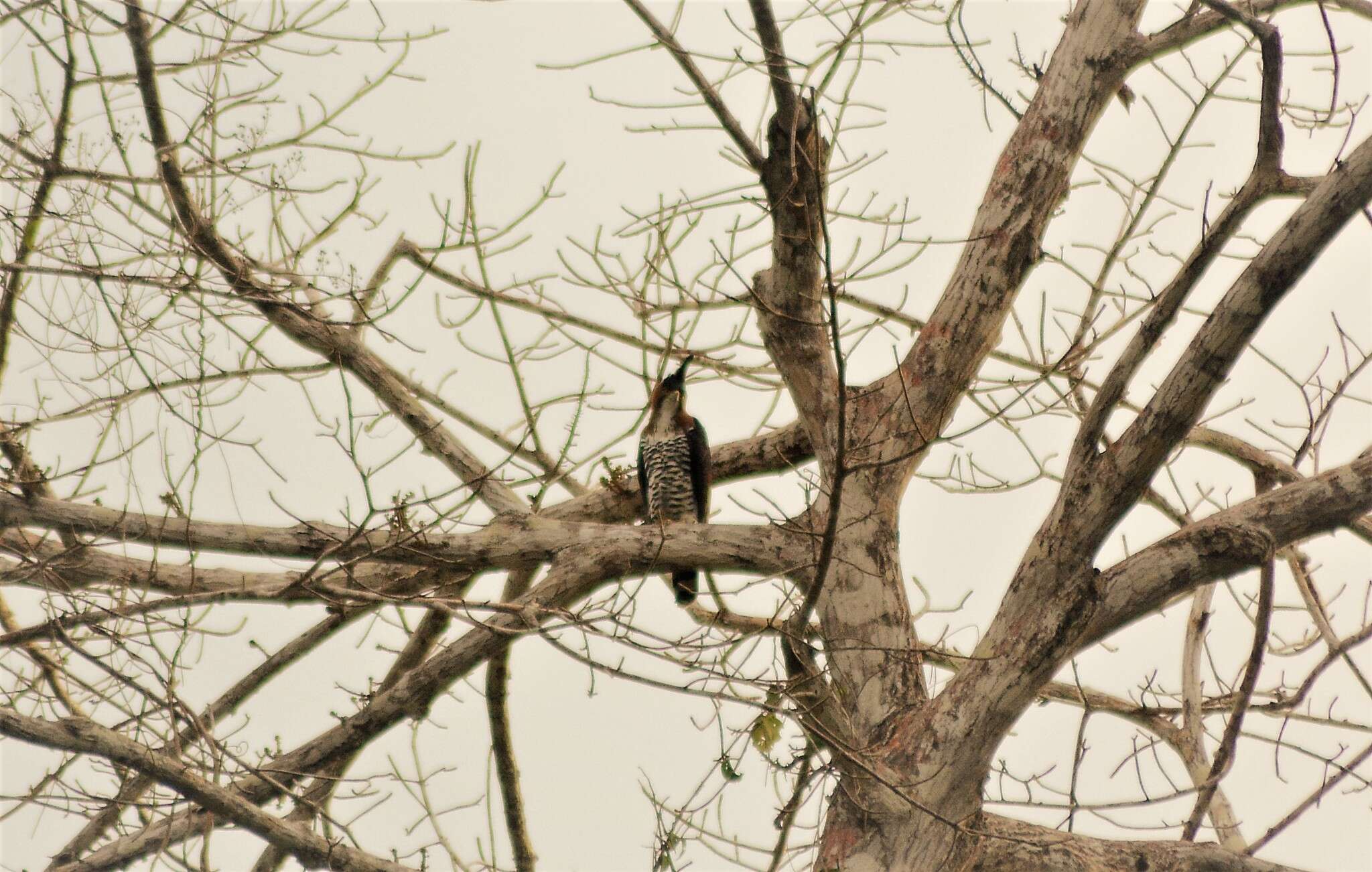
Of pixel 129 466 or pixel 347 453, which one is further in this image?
pixel 129 466

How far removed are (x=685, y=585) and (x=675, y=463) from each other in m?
0.64

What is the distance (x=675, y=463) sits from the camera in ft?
17.0

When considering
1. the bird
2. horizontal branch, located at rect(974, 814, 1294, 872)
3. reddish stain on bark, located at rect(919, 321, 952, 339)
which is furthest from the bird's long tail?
horizontal branch, located at rect(974, 814, 1294, 872)

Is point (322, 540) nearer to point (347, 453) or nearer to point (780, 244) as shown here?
point (347, 453)

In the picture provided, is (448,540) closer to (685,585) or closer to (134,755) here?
(134,755)

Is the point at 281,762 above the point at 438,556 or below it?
below

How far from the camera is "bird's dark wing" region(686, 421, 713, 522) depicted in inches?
193

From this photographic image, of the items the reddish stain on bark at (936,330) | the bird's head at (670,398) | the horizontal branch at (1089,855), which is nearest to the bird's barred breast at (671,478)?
the bird's head at (670,398)

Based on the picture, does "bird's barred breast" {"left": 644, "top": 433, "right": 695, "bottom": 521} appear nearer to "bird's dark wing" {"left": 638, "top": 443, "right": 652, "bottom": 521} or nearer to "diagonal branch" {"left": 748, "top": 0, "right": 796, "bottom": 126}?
"bird's dark wing" {"left": 638, "top": 443, "right": 652, "bottom": 521}

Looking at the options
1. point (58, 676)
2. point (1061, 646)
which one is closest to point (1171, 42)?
point (1061, 646)

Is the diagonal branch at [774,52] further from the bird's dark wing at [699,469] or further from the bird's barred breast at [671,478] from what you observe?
the bird's barred breast at [671,478]

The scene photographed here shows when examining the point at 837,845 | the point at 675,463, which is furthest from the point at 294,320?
the point at 837,845

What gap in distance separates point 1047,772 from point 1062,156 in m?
2.08

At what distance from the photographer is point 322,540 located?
356cm
